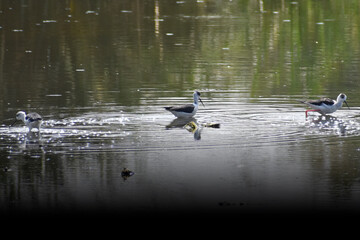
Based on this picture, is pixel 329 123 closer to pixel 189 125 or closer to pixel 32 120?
pixel 189 125

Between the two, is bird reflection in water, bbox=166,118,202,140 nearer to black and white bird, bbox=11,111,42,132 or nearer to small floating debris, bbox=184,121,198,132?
small floating debris, bbox=184,121,198,132

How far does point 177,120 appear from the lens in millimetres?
15438

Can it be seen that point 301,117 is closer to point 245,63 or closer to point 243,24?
point 245,63

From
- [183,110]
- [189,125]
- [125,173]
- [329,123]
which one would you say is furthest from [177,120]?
[125,173]

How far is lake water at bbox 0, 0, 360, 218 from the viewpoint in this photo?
1013 centimetres

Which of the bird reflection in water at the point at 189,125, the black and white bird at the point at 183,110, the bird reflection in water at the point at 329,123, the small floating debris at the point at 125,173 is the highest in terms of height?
the black and white bird at the point at 183,110

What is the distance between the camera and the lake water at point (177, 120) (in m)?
10.1

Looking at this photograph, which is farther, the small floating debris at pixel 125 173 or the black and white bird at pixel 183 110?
the black and white bird at pixel 183 110

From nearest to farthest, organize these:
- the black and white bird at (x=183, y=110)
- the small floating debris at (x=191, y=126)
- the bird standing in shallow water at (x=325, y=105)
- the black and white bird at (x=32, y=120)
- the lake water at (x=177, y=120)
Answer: the lake water at (x=177, y=120) < the black and white bird at (x=32, y=120) < the small floating debris at (x=191, y=126) < the black and white bird at (x=183, y=110) < the bird standing in shallow water at (x=325, y=105)

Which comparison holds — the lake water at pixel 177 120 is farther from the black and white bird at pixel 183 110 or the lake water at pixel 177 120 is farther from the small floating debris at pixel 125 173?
the black and white bird at pixel 183 110

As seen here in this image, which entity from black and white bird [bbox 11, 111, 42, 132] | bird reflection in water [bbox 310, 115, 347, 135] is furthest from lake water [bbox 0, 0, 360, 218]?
black and white bird [bbox 11, 111, 42, 132]

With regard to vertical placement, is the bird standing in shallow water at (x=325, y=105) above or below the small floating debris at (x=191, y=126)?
above

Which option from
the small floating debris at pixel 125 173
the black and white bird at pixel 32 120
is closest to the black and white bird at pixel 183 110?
the black and white bird at pixel 32 120

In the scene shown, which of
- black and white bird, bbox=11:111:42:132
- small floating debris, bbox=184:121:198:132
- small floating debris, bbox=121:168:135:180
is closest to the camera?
small floating debris, bbox=121:168:135:180
